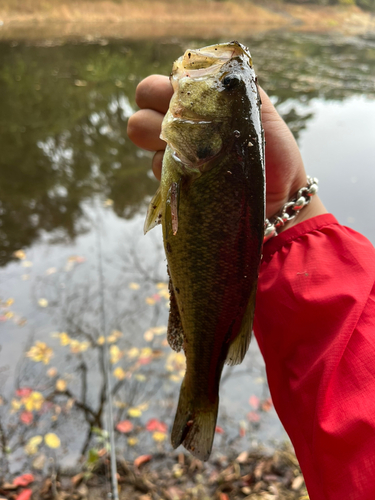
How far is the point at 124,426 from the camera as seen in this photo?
2742 mm

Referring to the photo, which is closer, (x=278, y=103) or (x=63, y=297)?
(x=63, y=297)

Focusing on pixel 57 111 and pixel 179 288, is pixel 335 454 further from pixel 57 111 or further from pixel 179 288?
pixel 57 111

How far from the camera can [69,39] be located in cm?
1505

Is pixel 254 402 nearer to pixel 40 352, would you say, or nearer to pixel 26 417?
Answer: pixel 26 417

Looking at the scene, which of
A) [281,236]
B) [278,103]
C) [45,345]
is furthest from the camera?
[278,103]

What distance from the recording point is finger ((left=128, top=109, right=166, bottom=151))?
188 centimetres

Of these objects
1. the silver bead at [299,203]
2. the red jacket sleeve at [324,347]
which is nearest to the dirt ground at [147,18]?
the silver bead at [299,203]

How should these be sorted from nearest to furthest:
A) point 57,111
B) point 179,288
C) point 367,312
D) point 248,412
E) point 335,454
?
point 335,454 → point 367,312 → point 179,288 → point 248,412 → point 57,111

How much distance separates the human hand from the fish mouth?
0.29 meters

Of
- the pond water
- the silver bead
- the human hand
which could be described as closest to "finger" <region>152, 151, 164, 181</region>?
the human hand

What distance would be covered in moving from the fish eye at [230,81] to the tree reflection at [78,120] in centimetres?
365

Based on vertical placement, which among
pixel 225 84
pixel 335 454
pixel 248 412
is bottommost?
pixel 248 412

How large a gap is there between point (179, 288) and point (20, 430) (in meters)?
2.09

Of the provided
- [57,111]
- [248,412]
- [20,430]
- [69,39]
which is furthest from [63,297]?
[69,39]
